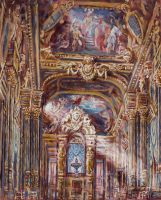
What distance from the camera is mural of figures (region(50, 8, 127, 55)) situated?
20.3 metres

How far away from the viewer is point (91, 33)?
69.7 ft

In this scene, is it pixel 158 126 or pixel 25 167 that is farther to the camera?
pixel 25 167

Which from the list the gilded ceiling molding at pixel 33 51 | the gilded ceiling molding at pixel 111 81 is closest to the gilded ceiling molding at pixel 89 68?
the gilded ceiling molding at pixel 111 81

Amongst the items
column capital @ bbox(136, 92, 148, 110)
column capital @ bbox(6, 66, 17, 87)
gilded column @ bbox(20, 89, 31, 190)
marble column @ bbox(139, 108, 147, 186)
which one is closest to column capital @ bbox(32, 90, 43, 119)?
gilded column @ bbox(20, 89, 31, 190)

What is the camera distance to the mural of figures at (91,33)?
66.6 ft

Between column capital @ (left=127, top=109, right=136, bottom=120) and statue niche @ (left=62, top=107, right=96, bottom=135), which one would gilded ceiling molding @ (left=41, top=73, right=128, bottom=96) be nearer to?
column capital @ (left=127, top=109, right=136, bottom=120)

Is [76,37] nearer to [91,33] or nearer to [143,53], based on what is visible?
[91,33]

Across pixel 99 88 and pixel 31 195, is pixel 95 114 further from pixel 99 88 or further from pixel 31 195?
pixel 31 195

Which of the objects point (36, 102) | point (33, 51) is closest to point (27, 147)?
point (36, 102)

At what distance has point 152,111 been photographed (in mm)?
21812

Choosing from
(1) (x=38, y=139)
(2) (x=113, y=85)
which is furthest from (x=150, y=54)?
(1) (x=38, y=139)

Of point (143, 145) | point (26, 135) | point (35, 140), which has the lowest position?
point (143, 145)

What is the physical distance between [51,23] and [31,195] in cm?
731

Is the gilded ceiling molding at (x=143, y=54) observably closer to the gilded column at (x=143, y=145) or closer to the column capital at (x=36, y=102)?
the gilded column at (x=143, y=145)
